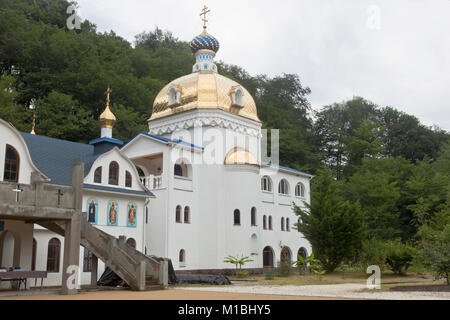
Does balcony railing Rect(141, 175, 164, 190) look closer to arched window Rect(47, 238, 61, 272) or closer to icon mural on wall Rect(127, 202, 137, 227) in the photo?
icon mural on wall Rect(127, 202, 137, 227)

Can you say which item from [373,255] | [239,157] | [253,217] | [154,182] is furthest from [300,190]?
[154,182]

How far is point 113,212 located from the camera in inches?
962

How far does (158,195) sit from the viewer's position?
29.1m

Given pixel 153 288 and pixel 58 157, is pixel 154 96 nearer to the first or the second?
pixel 58 157

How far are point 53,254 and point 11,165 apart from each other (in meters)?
5.01

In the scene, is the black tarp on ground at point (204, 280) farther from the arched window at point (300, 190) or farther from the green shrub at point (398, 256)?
the arched window at point (300, 190)

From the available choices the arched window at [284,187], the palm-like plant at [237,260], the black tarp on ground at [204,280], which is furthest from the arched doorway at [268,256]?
the black tarp on ground at [204,280]

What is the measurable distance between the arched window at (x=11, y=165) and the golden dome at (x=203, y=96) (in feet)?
48.9

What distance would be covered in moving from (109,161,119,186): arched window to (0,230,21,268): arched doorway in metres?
6.06

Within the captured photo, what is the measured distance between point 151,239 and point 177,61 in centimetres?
3068
